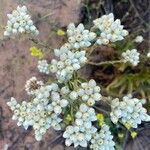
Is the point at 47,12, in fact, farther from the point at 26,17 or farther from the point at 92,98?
the point at 92,98

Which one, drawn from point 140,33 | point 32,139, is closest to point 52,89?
point 32,139

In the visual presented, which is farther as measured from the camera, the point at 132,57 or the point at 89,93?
the point at 132,57

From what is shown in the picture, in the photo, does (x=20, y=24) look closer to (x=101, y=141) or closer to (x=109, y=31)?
(x=109, y=31)

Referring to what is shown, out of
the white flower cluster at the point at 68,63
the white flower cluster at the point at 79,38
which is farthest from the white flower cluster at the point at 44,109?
the white flower cluster at the point at 79,38

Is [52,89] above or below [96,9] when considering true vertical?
below

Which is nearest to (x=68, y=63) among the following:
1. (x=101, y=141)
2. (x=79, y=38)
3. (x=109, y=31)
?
(x=79, y=38)

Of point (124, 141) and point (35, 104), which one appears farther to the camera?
point (124, 141)

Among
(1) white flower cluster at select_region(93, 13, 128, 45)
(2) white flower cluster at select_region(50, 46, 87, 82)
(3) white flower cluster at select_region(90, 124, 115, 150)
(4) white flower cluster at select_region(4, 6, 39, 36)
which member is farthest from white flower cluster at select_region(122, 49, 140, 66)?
(4) white flower cluster at select_region(4, 6, 39, 36)
